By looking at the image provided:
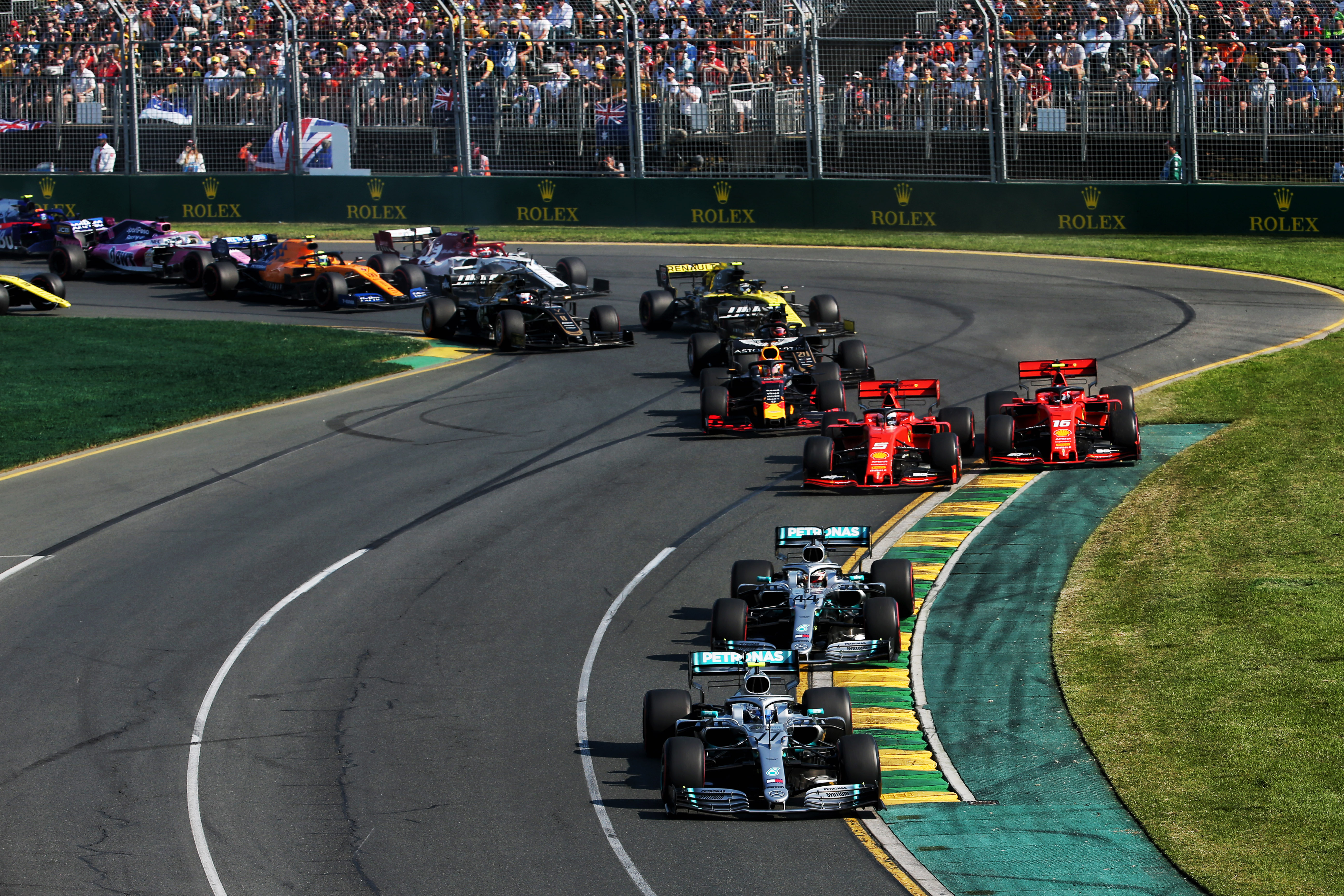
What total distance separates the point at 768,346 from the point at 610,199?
1983cm

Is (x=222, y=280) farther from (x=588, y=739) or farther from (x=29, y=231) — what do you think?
(x=588, y=739)

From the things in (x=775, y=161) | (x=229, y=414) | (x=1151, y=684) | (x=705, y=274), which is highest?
(x=775, y=161)

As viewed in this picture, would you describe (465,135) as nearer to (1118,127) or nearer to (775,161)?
(775,161)

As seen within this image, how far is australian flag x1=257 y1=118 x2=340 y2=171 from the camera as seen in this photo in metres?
44.5

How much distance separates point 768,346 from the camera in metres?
24.8

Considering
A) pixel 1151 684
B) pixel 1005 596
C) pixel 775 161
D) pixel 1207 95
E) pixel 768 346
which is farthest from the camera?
pixel 775 161

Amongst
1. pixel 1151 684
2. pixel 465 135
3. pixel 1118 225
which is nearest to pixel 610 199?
pixel 465 135

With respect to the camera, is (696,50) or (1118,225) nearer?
(1118,225)

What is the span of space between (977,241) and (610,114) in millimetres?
10404

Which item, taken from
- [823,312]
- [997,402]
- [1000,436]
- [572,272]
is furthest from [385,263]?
[1000,436]

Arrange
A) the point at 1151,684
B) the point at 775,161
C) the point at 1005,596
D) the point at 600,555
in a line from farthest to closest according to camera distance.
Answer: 1. the point at 775,161
2. the point at 600,555
3. the point at 1005,596
4. the point at 1151,684

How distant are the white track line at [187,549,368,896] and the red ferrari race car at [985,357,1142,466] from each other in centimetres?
864

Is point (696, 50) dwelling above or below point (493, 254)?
above

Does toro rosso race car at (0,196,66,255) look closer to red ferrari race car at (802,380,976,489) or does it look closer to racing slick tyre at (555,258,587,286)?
racing slick tyre at (555,258,587,286)
